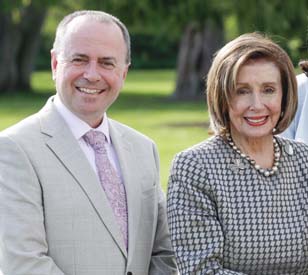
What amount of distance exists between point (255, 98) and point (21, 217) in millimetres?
978

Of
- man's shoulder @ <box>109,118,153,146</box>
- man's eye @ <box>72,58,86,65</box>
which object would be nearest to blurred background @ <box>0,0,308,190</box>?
man's shoulder @ <box>109,118,153,146</box>

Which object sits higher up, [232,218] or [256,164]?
[256,164]

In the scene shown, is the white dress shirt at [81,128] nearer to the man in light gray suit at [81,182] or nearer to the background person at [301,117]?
the man in light gray suit at [81,182]

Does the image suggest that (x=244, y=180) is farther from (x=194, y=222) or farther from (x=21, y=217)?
(x=21, y=217)

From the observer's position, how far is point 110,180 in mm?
3750

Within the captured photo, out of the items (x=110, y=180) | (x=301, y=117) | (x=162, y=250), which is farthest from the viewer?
(x=301, y=117)

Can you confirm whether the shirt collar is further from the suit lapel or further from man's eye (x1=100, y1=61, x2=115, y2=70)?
man's eye (x1=100, y1=61, x2=115, y2=70)

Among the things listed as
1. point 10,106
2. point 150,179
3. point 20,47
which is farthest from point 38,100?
point 150,179

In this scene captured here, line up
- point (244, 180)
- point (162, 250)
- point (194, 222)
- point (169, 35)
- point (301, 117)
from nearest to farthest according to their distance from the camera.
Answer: point (194, 222)
point (244, 180)
point (162, 250)
point (301, 117)
point (169, 35)

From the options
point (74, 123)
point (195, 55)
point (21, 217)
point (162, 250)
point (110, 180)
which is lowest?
point (195, 55)

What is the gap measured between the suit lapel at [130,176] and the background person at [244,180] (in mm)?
301

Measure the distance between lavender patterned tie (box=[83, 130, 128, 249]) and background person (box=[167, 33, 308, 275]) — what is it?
318mm

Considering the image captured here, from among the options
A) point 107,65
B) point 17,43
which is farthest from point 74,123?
point 17,43

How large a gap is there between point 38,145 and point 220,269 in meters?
0.85
